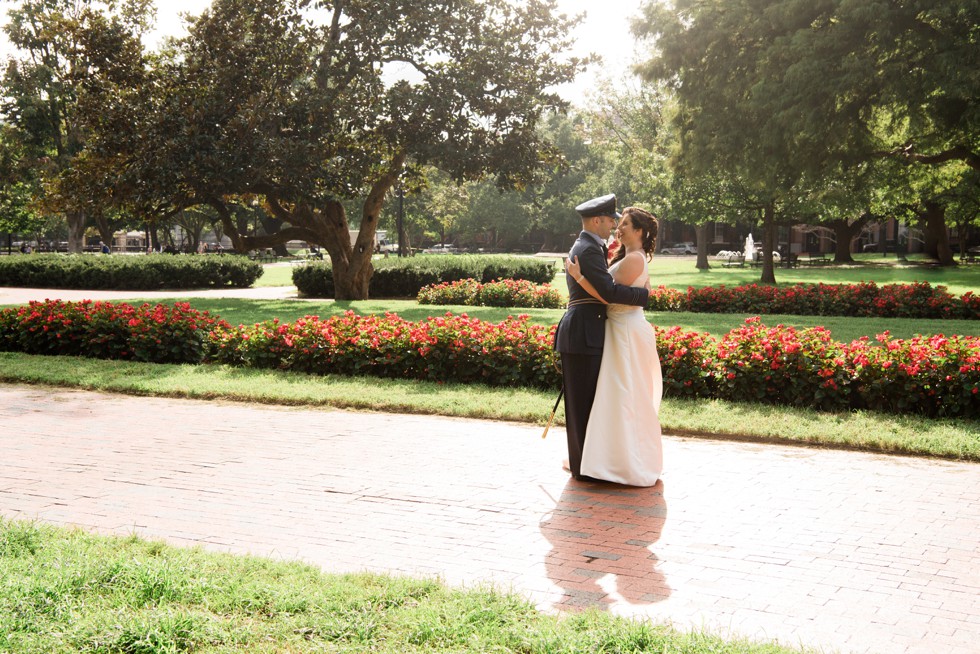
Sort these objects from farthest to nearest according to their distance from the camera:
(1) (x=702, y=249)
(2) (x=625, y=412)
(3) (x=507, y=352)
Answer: (1) (x=702, y=249) → (3) (x=507, y=352) → (2) (x=625, y=412)

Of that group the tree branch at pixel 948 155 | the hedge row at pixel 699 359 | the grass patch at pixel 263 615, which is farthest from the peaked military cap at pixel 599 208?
the tree branch at pixel 948 155

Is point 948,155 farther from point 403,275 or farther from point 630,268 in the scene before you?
point 630,268

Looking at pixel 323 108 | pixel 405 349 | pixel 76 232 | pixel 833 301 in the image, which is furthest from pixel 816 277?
pixel 76 232

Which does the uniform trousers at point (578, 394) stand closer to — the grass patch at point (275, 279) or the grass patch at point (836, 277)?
the grass patch at point (836, 277)

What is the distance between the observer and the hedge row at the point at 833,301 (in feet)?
53.2

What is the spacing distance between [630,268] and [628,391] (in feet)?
2.69

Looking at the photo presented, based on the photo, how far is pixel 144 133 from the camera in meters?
19.1

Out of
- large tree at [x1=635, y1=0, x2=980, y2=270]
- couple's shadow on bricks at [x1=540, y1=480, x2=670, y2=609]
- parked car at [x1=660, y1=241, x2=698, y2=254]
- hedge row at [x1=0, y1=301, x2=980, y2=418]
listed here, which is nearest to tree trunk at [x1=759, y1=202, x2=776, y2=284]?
large tree at [x1=635, y1=0, x2=980, y2=270]

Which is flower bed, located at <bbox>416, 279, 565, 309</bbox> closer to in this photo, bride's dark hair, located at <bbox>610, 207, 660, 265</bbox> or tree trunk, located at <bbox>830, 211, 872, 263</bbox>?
bride's dark hair, located at <bbox>610, 207, 660, 265</bbox>

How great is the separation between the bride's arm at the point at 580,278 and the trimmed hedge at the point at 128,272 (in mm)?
25011

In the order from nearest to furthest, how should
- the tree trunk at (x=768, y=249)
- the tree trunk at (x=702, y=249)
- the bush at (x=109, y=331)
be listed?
the bush at (x=109, y=331)
the tree trunk at (x=768, y=249)
the tree trunk at (x=702, y=249)

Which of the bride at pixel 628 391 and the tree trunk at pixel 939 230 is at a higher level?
the tree trunk at pixel 939 230

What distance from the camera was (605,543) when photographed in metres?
4.68

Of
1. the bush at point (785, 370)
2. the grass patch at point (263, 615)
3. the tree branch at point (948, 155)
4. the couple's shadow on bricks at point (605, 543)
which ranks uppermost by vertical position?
the tree branch at point (948, 155)
